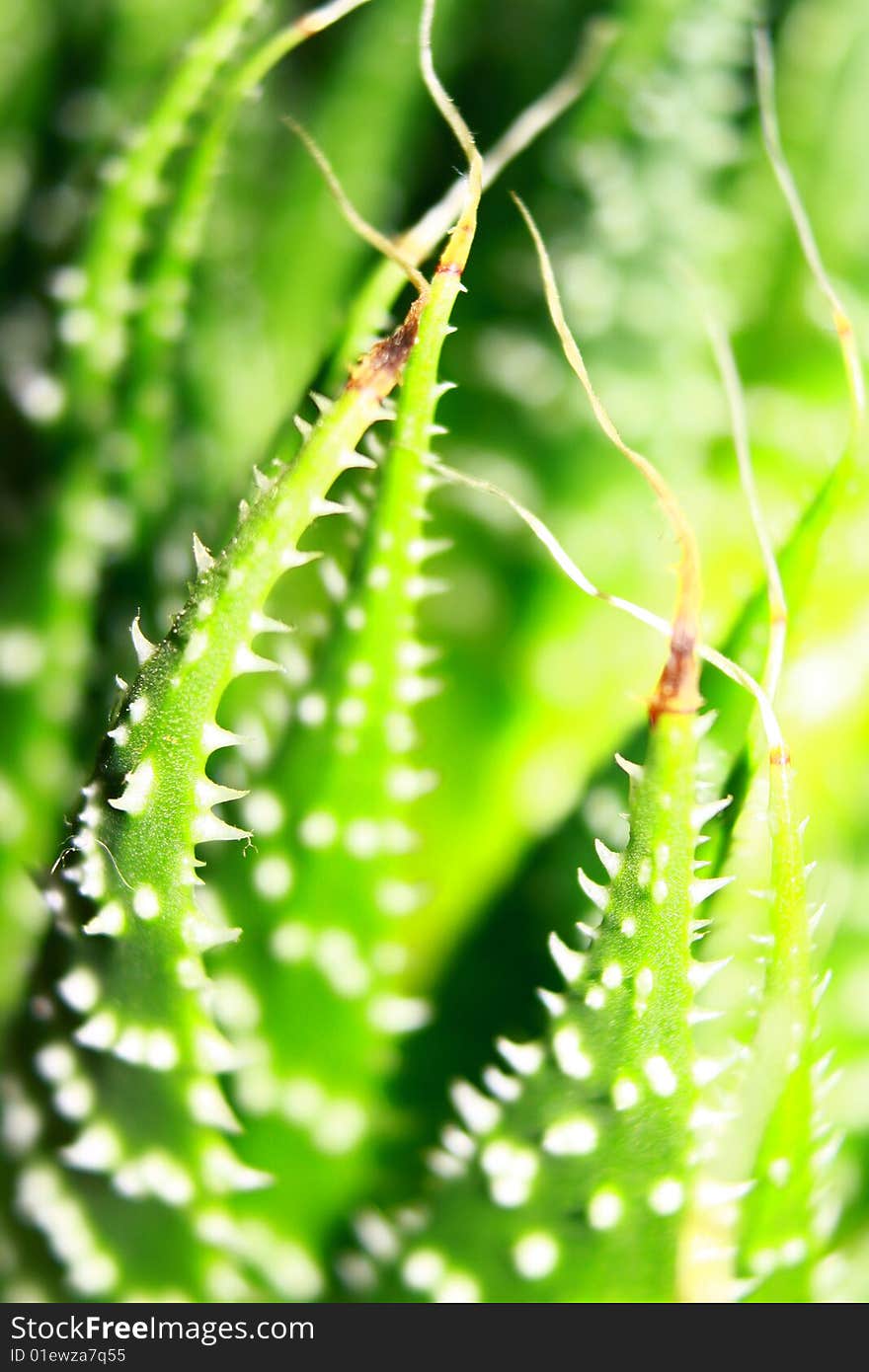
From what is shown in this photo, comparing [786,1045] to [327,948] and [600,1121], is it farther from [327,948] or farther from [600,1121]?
[327,948]

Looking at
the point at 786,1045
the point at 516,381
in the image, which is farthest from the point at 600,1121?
the point at 516,381

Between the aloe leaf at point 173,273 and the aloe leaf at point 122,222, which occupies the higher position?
the aloe leaf at point 122,222

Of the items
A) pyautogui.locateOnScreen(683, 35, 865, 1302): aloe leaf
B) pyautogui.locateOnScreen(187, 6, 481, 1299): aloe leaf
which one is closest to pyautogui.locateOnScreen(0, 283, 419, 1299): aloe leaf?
pyautogui.locateOnScreen(187, 6, 481, 1299): aloe leaf

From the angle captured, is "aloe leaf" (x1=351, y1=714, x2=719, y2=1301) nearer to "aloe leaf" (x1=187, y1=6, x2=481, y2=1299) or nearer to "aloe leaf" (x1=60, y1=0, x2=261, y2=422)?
"aloe leaf" (x1=187, y1=6, x2=481, y2=1299)

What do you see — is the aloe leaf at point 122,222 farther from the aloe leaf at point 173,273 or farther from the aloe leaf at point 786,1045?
the aloe leaf at point 786,1045

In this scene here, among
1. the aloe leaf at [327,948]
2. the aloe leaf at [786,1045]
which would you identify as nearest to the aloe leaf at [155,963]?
the aloe leaf at [327,948]
